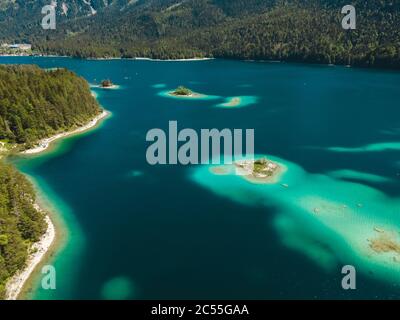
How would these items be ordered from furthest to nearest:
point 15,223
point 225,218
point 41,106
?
1. point 41,106
2. point 225,218
3. point 15,223

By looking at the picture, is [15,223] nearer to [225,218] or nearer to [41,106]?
[225,218]

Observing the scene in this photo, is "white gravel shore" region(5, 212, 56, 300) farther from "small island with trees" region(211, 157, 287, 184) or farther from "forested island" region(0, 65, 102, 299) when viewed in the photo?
"small island with trees" region(211, 157, 287, 184)

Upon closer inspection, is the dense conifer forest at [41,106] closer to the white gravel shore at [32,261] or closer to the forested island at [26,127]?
the forested island at [26,127]

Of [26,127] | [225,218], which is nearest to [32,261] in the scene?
[225,218]

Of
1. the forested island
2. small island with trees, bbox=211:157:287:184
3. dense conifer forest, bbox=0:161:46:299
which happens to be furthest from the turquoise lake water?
the forested island
